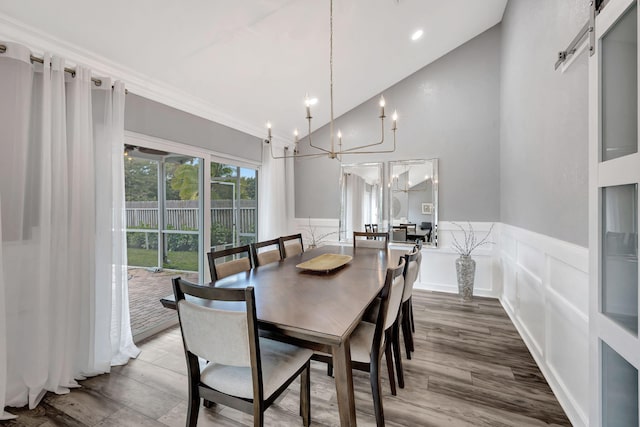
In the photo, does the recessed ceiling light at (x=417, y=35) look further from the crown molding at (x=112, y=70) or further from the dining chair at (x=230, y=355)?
the dining chair at (x=230, y=355)

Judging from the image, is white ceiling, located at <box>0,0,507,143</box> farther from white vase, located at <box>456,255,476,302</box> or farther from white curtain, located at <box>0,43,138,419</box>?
white vase, located at <box>456,255,476,302</box>

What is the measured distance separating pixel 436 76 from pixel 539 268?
3129 mm

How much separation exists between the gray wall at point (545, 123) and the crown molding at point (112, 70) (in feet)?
10.6

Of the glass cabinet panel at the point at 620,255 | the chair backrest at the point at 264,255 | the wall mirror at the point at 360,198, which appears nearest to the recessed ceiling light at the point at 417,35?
the wall mirror at the point at 360,198

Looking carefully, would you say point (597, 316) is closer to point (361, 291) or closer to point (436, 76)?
point (361, 291)

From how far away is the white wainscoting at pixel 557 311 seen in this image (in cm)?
156

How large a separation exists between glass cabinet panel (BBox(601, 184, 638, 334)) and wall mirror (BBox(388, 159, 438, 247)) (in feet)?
10.2

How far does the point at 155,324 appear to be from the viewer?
289 cm

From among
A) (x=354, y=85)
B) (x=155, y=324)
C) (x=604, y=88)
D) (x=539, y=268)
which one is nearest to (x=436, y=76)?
(x=354, y=85)

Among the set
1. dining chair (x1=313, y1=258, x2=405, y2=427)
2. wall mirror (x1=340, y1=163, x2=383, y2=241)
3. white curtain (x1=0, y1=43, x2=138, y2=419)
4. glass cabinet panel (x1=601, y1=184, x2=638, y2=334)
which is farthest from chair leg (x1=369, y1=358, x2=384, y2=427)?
wall mirror (x1=340, y1=163, x2=383, y2=241)

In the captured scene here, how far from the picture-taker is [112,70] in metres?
2.33

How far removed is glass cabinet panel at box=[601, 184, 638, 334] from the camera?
3.12 feet

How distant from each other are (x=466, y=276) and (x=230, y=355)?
351 cm

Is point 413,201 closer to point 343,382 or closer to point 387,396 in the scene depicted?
point 387,396
